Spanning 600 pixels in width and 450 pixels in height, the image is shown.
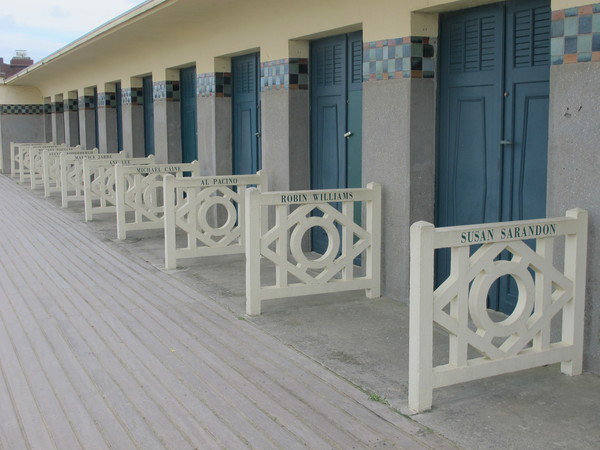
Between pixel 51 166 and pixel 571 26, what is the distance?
12.5 m

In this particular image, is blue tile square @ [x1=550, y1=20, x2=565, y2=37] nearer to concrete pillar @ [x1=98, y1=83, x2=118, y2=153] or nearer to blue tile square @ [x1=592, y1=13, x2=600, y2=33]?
blue tile square @ [x1=592, y1=13, x2=600, y2=33]

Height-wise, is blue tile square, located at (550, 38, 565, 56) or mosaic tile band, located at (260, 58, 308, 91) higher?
mosaic tile band, located at (260, 58, 308, 91)

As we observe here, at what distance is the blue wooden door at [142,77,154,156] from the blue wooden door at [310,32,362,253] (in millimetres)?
5966

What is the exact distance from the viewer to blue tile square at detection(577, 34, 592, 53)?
4156 mm

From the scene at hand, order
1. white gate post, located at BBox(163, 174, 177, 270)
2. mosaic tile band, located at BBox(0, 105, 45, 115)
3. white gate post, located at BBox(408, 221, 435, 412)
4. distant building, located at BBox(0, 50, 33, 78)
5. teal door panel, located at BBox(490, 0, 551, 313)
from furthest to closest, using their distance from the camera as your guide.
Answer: distant building, located at BBox(0, 50, 33, 78) → mosaic tile band, located at BBox(0, 105, 45, 115) → white gate post, located at BBox(163, 174, 177, 270) → teal door panel, located at BBox(490, 0, 551, 313) → white gate post, located at BBox(408, 221, 435, 412)

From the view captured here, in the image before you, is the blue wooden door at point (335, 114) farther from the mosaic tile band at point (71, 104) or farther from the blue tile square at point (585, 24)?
the mosaic tile band at point (71, 104)

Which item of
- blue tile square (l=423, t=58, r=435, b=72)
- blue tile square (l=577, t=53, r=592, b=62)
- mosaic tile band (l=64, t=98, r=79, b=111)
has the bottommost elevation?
blue tile square (l=577, t=53, r=592, b=62)

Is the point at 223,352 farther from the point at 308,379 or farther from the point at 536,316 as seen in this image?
the point at 536,316

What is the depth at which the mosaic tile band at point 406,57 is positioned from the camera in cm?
571

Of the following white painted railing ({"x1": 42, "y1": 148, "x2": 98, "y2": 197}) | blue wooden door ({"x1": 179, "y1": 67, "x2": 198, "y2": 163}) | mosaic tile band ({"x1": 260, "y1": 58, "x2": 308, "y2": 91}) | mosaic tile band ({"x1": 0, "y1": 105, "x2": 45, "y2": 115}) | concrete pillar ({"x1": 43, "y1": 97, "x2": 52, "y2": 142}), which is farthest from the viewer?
concrete pillar ({"x1": 43, "y1": 97, "x2": 52, "y2": 142})

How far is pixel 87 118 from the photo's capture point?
57.4 ft

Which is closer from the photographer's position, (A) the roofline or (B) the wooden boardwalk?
(B) the wooden boardwalk

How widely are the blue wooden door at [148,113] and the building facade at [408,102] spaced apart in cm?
260

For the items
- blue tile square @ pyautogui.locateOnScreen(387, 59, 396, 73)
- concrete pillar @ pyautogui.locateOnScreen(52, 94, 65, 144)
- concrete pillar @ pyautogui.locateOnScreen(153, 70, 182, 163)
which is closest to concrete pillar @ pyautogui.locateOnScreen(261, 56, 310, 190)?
blue tile square @ pyautogui.locateOnScreen(387, 59, 396, 73)
